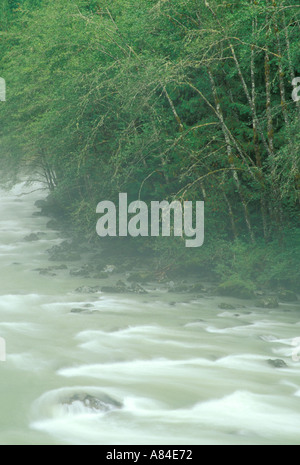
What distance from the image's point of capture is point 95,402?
6902mm

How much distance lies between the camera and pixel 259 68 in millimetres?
13156

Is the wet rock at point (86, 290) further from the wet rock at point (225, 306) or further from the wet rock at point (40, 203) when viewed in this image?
the wet rock at point (40, 203)

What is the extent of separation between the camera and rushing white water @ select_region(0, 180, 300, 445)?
6375mm

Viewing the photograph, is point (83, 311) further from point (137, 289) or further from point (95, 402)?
point (95, 402)

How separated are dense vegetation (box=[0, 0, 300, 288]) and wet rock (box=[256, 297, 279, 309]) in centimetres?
68

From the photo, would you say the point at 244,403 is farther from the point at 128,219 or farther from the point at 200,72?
the point at 128,219

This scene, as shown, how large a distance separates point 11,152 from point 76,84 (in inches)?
340

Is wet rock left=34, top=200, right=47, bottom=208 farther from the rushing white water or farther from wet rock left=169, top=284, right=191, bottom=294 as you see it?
wet rock left=169, top=284, right=191, bottom=294

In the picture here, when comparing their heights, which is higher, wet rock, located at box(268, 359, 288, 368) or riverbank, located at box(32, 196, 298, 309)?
riverbank, located at box(32, 196, 298, 309)

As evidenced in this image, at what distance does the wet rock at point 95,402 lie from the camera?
681 cm

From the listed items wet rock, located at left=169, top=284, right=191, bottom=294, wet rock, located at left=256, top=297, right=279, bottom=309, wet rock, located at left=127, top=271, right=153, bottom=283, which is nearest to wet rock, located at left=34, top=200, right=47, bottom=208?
wet rock, located at left=127, top=271, right=153, bottom=283

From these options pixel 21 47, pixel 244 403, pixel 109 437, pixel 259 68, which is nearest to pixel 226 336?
pixel 244 403

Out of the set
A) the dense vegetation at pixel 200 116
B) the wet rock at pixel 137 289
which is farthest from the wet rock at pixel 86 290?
the dense vegetation at pixel 200 116

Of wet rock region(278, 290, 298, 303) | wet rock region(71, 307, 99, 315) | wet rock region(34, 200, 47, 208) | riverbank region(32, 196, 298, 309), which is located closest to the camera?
wet rock region(71, 307, 99, 315)
